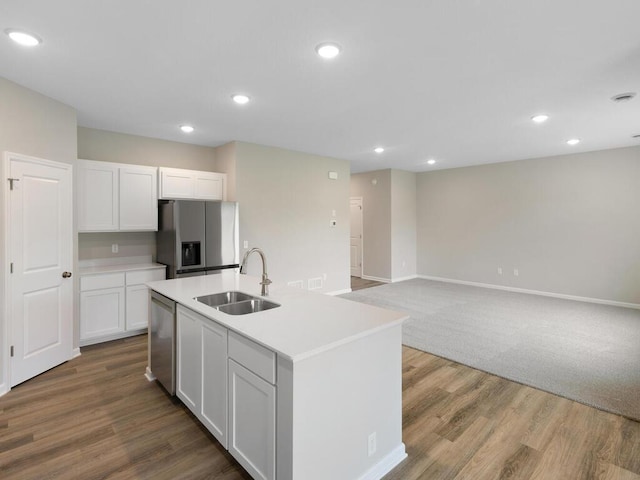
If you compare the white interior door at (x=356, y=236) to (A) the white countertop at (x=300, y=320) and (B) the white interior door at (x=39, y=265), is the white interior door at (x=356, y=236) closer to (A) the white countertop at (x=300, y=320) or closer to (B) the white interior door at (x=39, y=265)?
(A) the white countertop at (x=300, y=320)

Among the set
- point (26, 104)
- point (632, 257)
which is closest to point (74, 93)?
point (26, 104)

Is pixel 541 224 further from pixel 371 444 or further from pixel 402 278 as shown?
pixel 371 444

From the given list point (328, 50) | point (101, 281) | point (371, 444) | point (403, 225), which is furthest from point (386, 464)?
point (403, 225)

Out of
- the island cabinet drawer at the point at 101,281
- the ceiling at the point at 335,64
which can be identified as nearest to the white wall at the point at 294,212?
the ceiling at the point at 335,64

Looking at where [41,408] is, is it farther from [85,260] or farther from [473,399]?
[473,399]

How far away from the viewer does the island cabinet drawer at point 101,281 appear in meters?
3.71

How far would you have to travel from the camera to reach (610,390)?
280cm

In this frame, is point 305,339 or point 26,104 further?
point 26,104

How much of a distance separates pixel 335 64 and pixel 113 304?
11.8 ft

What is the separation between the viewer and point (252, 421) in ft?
5.55

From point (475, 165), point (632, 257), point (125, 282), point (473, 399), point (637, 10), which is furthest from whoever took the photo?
point (475, 165)

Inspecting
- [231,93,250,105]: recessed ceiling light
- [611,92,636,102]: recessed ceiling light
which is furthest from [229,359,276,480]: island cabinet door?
[611,92,636,102]: recessed ceiling light

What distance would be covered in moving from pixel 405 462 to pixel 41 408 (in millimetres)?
2732

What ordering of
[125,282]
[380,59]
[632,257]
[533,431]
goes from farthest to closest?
[632,257] → [125,282] → [380,59] → [533,431]
